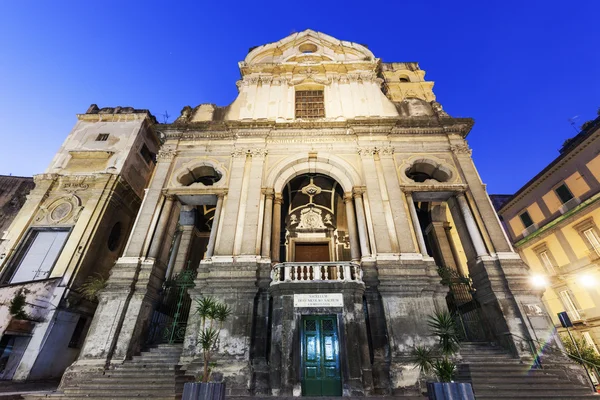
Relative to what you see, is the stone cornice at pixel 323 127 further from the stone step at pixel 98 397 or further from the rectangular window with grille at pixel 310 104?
the stone step at pixel 98 397

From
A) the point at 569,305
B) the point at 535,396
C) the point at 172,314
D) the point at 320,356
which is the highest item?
the point at 569,305

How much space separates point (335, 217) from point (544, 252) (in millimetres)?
15773

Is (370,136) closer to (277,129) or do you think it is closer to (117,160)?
(277,129)

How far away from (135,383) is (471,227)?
13.4m

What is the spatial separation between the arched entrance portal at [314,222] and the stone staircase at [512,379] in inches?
287

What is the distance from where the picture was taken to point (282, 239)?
631 inches

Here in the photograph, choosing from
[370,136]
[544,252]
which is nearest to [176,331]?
[370,136]

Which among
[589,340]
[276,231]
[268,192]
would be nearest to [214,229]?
[276,231]

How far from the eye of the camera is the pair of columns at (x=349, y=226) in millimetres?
11438

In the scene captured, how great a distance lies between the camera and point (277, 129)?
15016mm

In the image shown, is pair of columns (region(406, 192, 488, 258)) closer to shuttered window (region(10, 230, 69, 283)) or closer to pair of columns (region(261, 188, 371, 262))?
pair of columns (region(261, 188, 371, 262))

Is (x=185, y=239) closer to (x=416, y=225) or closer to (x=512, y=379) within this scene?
(x=416, y=225)

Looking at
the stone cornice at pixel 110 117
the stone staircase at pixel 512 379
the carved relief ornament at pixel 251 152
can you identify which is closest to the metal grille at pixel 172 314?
the carved relief ornament at pixel 251 152

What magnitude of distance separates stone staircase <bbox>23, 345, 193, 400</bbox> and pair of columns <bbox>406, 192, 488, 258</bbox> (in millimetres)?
9503
